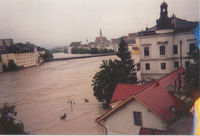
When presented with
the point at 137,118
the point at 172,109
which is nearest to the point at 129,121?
the point at 137,118

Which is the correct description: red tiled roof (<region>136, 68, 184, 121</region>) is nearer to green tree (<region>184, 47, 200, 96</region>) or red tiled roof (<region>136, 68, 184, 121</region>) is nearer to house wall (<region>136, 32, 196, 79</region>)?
green tree (<region>184, 47, 200, 96</region>)

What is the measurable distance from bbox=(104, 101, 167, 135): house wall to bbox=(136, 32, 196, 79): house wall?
7.19 ft

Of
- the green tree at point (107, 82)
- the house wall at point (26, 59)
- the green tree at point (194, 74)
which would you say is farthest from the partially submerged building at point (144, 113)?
the house wall at point (26, 59)

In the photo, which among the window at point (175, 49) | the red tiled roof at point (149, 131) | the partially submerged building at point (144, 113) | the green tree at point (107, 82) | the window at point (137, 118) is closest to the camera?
the red tiled roof at point (149, 131)

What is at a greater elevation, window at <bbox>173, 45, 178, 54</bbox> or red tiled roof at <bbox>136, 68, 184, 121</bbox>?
window at <bbox>173, 45, 178, 54</bbox>

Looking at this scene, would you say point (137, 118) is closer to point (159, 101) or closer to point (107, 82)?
point (159, 101)

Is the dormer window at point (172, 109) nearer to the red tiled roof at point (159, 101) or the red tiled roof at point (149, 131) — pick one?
the red tiled roof at point (159, 101)

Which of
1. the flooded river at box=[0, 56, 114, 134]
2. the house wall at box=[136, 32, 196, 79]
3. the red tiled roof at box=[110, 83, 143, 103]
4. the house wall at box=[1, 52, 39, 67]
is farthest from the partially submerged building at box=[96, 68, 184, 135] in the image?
the house wall at box=[1, 52, 39, 67]

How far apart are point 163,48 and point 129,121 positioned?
3753mm

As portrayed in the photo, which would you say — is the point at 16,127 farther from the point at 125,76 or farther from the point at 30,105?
the point at 30,105

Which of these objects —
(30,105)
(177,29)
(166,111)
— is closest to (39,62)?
(30,105)

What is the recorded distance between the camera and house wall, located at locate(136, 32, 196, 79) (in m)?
4.61

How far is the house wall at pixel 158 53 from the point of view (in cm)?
461

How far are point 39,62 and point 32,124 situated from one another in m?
15.7
